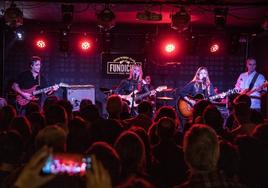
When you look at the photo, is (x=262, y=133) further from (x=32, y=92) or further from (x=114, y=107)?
(x=32, y=92)

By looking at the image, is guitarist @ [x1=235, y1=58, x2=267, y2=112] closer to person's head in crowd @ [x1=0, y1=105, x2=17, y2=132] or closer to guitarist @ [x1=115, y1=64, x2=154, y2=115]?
guitarist @ [x1=115, y1=64, x2=154, y2=115]

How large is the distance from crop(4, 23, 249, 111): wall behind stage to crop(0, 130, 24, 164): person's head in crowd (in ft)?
35.3

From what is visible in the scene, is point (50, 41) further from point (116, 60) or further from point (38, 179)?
point (38, 179)

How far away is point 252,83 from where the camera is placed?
43.1ft

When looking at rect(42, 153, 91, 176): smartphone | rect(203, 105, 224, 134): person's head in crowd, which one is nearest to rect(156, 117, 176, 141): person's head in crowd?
rect(203, 105, 224, 134): person's head in crowd

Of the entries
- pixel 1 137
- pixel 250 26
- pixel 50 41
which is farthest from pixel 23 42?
pixel 1 137

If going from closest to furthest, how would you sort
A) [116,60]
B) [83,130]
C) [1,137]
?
[1,137]
[83,130]
[116,60]

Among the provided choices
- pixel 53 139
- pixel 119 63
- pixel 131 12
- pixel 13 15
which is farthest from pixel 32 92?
pixel 53 139

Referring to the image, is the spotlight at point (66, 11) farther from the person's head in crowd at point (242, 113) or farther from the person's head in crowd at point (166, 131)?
the person's head in crowd at point (166, 131)

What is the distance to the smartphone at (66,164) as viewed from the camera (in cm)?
222

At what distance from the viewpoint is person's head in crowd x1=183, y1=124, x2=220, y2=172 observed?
2795 millimetres

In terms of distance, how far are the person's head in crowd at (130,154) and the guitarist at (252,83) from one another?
395 inches

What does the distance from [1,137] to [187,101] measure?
10186 millimetres

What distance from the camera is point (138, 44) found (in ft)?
47.1
